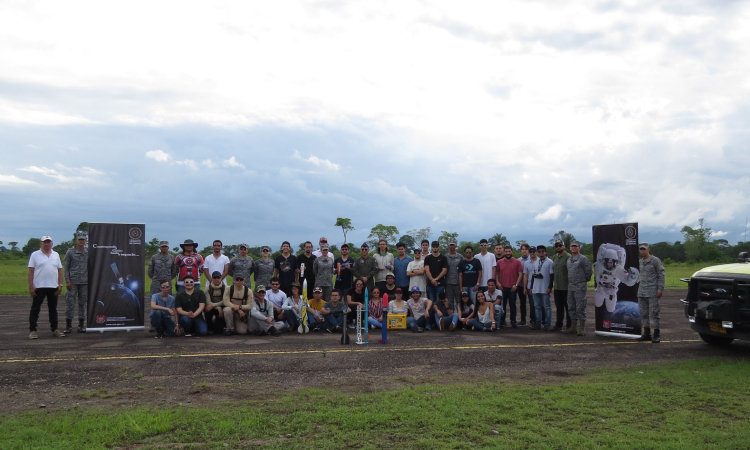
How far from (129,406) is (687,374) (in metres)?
7.86

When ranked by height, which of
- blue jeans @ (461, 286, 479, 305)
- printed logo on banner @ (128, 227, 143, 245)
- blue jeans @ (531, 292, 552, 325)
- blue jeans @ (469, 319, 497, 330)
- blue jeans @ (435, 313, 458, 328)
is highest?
printed logo on banner @ (128, 227, 143, 245)

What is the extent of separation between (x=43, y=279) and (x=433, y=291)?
353 inches

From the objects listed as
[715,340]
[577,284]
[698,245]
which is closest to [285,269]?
[577,284]

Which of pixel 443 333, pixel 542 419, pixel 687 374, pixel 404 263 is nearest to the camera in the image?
pixel 542 419

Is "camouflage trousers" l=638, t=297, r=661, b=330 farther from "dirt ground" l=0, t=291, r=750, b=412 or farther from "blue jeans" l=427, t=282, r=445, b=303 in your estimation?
"blue jeans" l=427, t=282, r=445, b=303

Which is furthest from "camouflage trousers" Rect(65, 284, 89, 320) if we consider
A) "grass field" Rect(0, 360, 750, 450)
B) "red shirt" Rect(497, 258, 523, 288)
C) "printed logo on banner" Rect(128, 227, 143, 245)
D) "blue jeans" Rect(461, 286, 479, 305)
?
"red shirt" Rect(497, 258, 523, 288)

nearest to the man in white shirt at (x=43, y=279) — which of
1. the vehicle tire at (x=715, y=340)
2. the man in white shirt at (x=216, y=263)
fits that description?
the man in white shirt at (x=216, y=263)

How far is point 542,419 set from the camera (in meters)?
6.16

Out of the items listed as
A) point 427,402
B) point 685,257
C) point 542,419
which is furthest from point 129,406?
point 685,257

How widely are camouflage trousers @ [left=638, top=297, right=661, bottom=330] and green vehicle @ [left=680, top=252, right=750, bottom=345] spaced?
0.83 metres

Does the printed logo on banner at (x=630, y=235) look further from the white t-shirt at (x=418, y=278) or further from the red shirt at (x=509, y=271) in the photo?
the white t-shirt at (x=418, y=278)

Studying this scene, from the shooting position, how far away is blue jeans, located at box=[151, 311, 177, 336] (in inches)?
486

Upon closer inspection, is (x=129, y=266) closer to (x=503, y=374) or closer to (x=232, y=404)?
(x=232, y=404)

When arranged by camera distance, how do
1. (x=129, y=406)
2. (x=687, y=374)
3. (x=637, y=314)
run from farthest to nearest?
(x=637, y=314), (x=687, y=374), (x=129, y=406)
